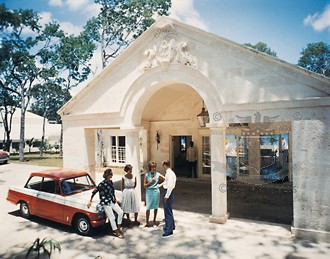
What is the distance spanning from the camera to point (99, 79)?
8555 mm

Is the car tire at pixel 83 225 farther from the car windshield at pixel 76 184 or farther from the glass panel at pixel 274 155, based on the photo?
the glass panel at pixel 274 155

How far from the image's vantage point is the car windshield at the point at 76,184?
6.84m

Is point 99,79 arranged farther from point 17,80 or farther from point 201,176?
point 17,80

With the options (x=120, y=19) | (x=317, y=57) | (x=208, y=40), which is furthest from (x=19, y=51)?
(x=317, y=57)

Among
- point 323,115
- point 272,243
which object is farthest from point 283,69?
point 272,243

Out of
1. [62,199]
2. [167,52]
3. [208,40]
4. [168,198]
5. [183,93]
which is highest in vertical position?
[208,40]

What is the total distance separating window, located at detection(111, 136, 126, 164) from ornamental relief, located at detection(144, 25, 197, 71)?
1254 centimetres

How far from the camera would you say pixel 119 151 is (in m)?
19.4

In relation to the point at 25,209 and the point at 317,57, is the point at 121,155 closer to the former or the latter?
the point at 25,209

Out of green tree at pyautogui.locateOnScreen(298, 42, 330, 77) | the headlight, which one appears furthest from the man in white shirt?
green tree at pyautogui.locateOnScreen(298, 42, 330, 77)

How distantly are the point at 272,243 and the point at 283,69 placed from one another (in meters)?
4.11

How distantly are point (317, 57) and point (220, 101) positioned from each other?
4039 centimetres

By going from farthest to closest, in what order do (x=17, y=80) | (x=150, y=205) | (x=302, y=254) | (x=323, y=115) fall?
(x=17, y=80)
(x=150, y=205)
(x=323, y=115)
(x=302, y=254)

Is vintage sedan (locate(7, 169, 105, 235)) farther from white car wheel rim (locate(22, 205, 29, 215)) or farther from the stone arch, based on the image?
the stone arch
